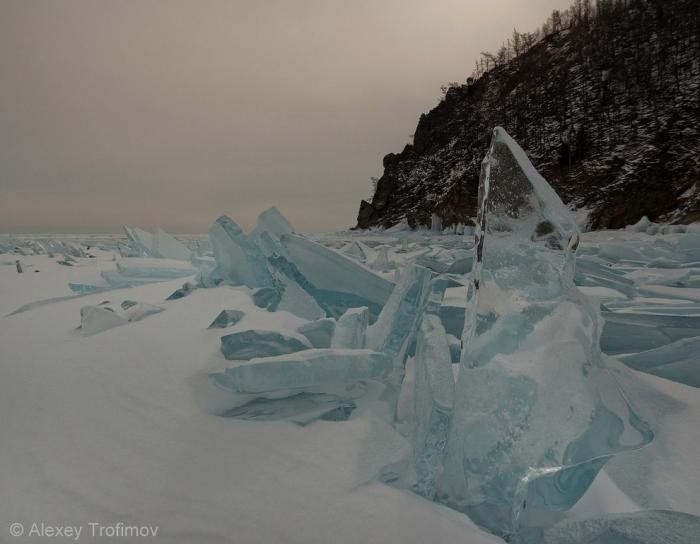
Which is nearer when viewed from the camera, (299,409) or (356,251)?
(299,409)

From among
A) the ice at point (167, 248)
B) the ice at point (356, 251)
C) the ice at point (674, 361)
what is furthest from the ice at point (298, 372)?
the ice at point (167, 248)

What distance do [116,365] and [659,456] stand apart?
0.99 m

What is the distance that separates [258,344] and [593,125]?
29.9 metres

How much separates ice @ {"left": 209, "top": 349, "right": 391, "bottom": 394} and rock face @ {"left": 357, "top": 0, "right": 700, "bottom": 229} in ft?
53.4

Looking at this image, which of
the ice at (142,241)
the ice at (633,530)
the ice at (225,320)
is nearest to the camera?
the ice at (633,530)

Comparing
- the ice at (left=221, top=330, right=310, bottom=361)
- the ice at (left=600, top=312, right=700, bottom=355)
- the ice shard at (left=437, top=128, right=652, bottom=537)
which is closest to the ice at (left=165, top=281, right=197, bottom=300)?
the ice at (left=221, top=330, right=310, bottom=361)

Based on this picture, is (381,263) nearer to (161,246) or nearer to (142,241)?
(161,246)

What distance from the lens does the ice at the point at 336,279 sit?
1.31m

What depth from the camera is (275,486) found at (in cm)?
51

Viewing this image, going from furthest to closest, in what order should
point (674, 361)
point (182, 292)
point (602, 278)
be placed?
point (602, 278), point (182, 292), point (674, 361)

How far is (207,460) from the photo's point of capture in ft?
1.83

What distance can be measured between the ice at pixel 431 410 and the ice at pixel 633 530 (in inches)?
5.8

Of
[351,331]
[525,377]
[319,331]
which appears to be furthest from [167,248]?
[525,377]

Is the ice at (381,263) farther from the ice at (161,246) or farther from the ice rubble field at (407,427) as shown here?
the ice at (161,246)
